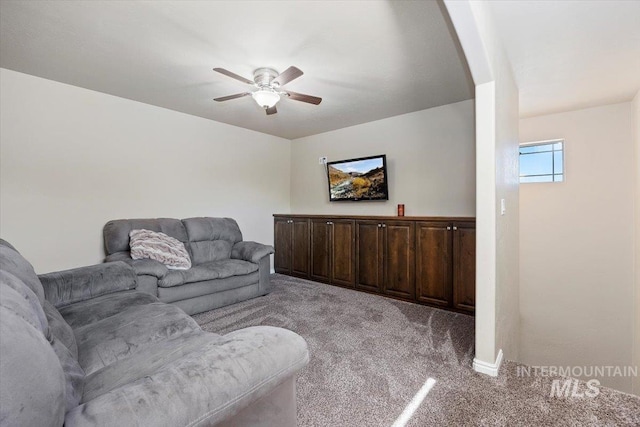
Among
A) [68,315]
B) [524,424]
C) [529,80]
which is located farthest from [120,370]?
[529,80]

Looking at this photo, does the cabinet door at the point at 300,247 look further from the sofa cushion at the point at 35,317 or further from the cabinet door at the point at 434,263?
the sofa cushion at the point at 35,317

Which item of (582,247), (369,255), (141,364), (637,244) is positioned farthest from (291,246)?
(637,244)

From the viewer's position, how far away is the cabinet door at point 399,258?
3.53m

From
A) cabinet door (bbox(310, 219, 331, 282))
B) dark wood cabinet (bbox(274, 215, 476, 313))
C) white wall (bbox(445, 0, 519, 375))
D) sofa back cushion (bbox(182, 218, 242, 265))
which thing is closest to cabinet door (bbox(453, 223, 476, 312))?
dark wood cabinet (bbox(274, 215, 476, 313))

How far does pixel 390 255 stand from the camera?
3709mm

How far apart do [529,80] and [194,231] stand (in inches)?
162

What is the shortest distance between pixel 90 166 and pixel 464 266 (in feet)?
14.2

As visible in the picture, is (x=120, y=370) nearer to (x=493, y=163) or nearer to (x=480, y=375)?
(x=480, y=375)

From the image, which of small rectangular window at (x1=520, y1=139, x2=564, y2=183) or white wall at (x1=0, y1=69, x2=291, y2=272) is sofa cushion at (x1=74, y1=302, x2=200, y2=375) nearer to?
white wall at (x1=0, y1=69, x2=291, y2=272)

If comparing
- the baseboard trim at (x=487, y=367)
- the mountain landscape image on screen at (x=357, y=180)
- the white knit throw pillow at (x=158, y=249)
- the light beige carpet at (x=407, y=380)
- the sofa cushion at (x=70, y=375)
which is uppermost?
the mountain landscape image on screen at (x=357, y=180)

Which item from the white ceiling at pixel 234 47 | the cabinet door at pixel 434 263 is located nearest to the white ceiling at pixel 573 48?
the white ceiling at pixel 234 47

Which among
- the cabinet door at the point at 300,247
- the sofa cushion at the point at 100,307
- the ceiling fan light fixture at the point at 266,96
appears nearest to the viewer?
the sofa cushion at the point at 100,307

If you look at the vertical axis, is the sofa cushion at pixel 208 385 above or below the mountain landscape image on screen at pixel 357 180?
below

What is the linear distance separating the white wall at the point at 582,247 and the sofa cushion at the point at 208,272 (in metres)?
3.60
